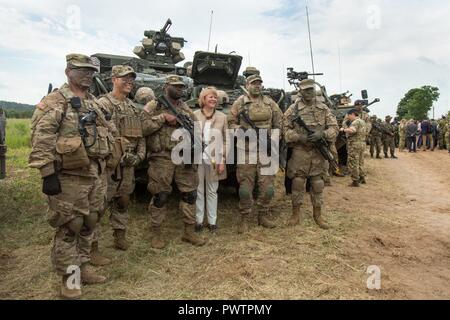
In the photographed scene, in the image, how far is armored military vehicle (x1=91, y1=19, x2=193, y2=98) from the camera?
689cm

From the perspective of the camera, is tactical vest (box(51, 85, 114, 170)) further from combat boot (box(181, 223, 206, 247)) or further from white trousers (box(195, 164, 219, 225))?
white trousers (box(195, 164, 219, 225))

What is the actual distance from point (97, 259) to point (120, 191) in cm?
81

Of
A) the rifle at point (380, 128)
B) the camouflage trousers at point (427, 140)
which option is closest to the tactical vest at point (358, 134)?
the rifle at point (380, 128)

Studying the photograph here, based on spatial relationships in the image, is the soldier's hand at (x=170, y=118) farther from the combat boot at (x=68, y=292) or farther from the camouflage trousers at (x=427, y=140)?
the camouflage trousers at (x=427, y=140)

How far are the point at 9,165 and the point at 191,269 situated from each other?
32.3ft

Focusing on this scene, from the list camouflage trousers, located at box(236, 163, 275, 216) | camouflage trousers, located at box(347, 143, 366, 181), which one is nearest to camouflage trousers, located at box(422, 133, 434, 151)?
camouflage trousers, located at box(347, 143, 366, 181)

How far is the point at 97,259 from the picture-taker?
4844 millimetres

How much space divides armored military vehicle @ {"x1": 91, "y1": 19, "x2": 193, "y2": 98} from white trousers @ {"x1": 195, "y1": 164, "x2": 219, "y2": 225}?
5.56 ft

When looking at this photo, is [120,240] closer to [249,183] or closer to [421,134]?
[249,183]

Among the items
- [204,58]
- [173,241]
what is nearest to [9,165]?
[204,58]

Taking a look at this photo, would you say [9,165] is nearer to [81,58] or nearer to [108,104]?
[108,104]

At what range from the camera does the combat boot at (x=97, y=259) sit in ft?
15.9

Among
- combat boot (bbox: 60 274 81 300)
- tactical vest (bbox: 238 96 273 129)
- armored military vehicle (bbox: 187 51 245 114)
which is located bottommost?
combat boot (bbox: 60 274 81 300)

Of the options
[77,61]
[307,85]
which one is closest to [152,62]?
[307,85]
